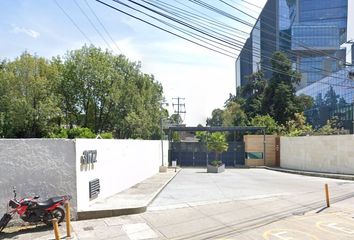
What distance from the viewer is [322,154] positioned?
102 ft

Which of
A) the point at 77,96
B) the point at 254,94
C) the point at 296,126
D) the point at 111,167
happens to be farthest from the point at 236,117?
the point at 111,167

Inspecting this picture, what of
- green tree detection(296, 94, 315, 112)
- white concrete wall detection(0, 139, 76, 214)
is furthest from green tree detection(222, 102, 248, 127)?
white concrete wall detection(0, 139, 76, 214)

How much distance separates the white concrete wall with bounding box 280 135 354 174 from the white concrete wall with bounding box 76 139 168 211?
1265cm

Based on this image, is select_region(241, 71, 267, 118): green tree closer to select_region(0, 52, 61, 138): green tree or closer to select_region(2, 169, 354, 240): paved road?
select_region(0, 52, 61, 138): green tree

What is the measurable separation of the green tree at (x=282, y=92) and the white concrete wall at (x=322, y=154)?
21.6 metres

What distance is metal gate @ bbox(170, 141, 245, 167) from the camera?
155 feet

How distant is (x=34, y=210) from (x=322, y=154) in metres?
24.4

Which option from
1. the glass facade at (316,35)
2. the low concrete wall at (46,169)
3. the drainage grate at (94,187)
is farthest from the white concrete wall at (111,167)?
the glass facade at (316,35)

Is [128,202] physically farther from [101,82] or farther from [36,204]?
[101,82]

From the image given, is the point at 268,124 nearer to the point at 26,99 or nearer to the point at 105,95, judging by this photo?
the point at 105,95

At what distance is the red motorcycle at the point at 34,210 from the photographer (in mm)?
10664

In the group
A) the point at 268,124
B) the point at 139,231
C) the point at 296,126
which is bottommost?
the point at 139,231

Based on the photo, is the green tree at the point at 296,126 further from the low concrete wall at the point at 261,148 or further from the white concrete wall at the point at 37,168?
the white concrete wall at the point at 37,168

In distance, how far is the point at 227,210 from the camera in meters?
14.1
